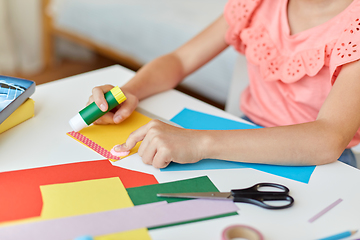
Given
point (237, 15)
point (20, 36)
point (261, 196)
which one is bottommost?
point (261, 196)

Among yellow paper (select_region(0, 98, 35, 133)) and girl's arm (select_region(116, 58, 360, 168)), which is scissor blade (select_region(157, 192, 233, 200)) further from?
yellow paper (select_region(0, 98, 35, 133))

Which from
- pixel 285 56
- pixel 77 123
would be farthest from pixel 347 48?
pixel 77 123

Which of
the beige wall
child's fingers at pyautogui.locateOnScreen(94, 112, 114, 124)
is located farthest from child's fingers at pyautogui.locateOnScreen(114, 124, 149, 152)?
the beige wall

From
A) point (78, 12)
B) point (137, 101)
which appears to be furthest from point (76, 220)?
point (78, 12)

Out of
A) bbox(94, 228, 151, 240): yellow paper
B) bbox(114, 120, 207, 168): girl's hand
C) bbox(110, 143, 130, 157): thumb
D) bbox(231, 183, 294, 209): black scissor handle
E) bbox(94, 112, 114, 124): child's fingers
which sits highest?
bbox(94, 112, 114, 124): child's fingers

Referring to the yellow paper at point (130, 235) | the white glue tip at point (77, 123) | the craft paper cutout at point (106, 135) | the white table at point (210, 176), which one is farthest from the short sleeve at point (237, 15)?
the yellow paper at point (130, 235)

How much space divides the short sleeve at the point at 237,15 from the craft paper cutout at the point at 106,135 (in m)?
0.33

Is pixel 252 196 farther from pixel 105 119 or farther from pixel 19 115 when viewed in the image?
pixel 19 115

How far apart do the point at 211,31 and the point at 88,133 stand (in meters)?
0.44

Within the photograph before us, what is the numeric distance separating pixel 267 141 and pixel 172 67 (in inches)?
14.2

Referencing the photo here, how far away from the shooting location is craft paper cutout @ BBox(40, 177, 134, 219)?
0.46 metres

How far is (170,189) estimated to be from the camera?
20.2 inches

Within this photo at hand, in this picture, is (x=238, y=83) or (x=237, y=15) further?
(x=238, y=83)

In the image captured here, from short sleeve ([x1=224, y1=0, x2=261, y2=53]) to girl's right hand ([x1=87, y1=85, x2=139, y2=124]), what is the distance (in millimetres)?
313
